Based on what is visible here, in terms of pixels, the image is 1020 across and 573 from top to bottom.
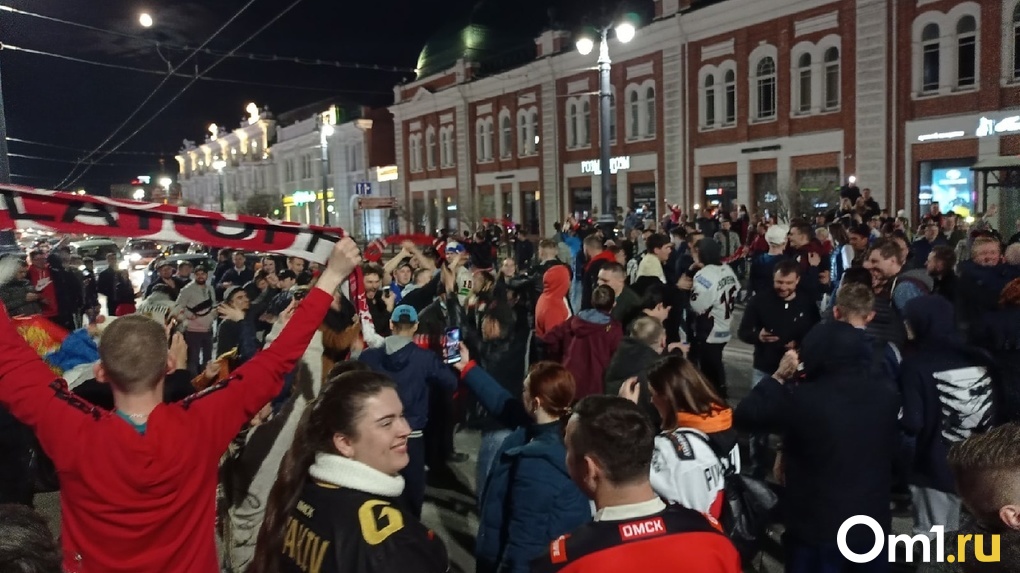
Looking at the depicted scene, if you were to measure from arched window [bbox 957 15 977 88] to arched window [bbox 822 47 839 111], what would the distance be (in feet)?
12.7

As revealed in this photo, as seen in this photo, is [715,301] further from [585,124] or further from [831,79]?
[585,124]

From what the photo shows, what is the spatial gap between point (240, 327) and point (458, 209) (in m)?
36.8

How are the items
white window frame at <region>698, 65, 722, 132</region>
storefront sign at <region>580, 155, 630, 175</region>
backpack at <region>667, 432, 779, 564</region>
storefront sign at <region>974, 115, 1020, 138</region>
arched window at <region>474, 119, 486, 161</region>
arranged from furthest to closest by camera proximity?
arched window at <region>474, 119, 486, 161</region>
storefront sign at <region>580, 155, 630, 175</region>
white window frame at <region>698, 65, 722, 132</region>
storefront sign at <region>974, 115, 1020, 138</region>
backpack at <region>667, 432, 779, 564</region>

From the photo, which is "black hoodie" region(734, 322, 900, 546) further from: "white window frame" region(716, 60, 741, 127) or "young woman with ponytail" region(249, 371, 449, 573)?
"white window frame" region(716, 60, 741, 127)

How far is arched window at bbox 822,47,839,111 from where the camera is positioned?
2588 cm

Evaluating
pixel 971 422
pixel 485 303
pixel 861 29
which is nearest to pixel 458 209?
pixel 861 29

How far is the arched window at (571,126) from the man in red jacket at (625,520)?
118ft

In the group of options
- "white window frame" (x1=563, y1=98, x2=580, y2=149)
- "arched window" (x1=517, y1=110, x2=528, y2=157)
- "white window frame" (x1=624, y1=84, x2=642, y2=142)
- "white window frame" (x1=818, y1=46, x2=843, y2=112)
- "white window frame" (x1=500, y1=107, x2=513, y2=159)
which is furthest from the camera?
"white window frame" (x1=500, y1=107, x2=513, y2=159)

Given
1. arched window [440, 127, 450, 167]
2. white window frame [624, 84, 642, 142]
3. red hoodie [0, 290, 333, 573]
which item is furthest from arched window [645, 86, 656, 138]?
red hoodie [0, 290, 333, 573]

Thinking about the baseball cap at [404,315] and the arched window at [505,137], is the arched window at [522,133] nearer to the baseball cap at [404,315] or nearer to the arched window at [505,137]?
the arched window at [505,137]

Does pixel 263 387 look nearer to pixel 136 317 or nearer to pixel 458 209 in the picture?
pixel 136 317

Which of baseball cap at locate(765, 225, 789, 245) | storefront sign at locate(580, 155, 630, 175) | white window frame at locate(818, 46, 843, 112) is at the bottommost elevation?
baseball cap at locate(765, 225, 789, 245)

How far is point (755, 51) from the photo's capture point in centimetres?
2814

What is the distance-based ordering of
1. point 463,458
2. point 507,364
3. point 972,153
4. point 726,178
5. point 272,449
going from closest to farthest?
point 272,449 → point 507,364 → point 463,458 → point 972,153 → point 726,178
